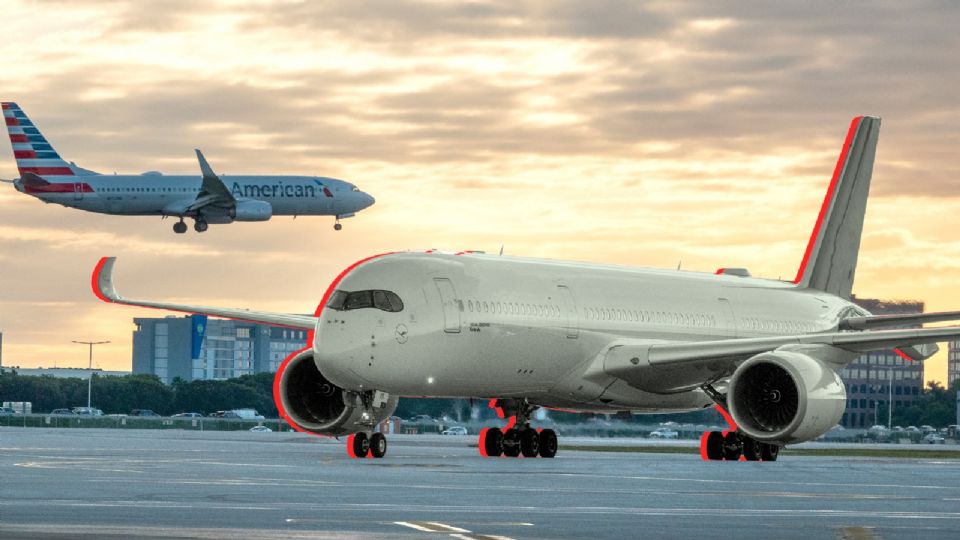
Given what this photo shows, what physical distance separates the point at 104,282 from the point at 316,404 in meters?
8.98

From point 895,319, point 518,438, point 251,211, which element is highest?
point 251,211

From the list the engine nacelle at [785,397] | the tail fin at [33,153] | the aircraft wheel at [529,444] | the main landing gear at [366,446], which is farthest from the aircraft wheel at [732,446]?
the tail fin at [33,153]

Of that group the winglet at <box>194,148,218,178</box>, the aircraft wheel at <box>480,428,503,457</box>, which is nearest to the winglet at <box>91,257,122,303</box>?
the aircraft wheel at <box>480,428,503,457</box>

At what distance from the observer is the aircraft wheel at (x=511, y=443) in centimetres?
3931

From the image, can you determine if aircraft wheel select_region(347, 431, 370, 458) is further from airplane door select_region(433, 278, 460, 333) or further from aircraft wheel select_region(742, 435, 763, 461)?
aircraft wheel select_region(742, 435, 763, 461)

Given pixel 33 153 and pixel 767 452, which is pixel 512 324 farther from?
pixel 33 153

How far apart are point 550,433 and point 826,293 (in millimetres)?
15010

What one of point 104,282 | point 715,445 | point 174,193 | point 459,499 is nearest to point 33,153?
point 174,193

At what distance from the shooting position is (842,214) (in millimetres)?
50844

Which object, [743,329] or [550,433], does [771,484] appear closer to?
[550,433]

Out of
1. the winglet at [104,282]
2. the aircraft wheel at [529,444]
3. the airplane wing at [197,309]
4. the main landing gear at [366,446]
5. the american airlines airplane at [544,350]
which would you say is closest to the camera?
the american airlines airplane at [544,350]

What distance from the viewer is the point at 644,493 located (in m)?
24.8

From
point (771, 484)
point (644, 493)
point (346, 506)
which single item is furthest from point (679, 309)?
point (346, 506)

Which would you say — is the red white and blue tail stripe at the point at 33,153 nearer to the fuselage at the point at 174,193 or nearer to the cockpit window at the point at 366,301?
the fuselage at the point at 174,193
